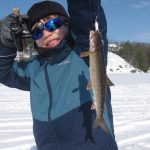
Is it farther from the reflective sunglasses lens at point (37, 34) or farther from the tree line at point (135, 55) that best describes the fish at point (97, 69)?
the tree line at point (135, 55)

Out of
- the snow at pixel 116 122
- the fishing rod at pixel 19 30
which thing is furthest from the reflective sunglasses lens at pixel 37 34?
the snow at pixel 116 122

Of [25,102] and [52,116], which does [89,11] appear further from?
[25,102]

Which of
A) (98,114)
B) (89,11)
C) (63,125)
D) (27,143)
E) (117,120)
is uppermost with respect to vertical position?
(89,11)

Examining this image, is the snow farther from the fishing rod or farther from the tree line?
the tree line

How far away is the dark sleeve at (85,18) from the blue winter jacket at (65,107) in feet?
0.41

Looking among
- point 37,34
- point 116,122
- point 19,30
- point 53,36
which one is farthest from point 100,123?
point 116,122

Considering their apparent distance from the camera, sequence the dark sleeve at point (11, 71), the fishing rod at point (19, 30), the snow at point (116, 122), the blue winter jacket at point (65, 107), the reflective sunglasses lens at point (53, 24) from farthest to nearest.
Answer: the snow at point (116, 122)
the dark sleeve at point (11, 71)
the fishing rod at point (19, 30)
the reflective sunglasses lens at point (53, 24)
the blue winter jacket at point (65, 107)

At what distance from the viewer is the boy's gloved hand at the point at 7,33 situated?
3695 mm

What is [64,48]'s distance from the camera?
11.6 ft

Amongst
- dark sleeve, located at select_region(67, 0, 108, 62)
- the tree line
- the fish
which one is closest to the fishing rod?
dark sleeve, located at select_region(67, 0, 108, 62)

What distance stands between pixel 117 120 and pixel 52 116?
5414 mm

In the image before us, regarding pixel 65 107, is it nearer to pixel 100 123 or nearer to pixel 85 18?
pixel 100 123

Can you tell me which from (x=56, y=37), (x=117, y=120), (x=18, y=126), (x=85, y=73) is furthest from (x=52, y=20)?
(x=117, y=120)

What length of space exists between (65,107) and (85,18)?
2.36 ft
